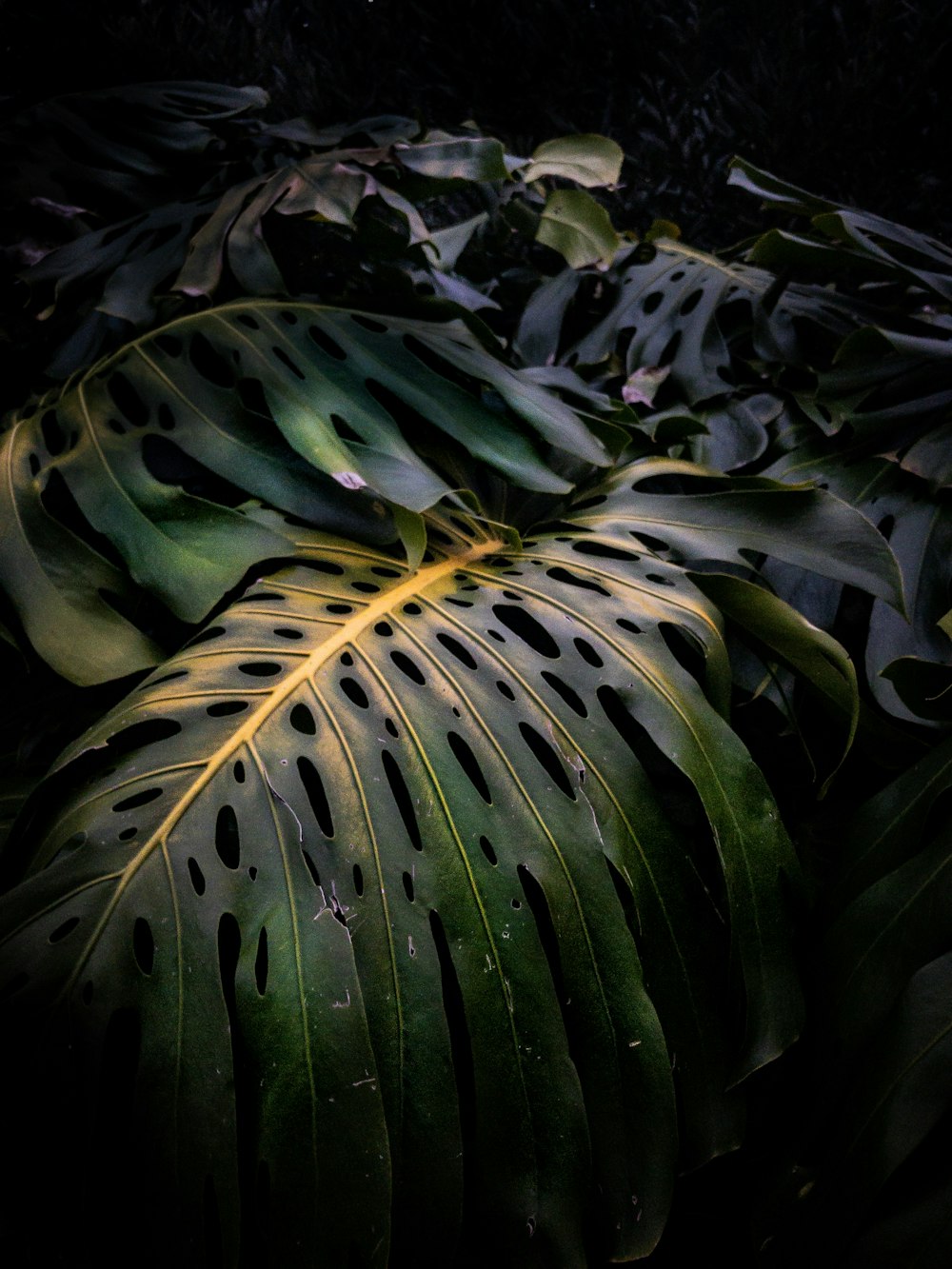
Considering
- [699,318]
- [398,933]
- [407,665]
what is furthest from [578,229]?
[398,933]

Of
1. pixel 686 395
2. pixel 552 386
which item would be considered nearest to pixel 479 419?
pixel 552 386

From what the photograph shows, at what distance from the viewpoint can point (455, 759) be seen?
0.66 m

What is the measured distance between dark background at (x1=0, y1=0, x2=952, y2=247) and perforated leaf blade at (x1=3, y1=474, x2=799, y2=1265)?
137 centimetres

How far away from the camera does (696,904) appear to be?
2.24ft

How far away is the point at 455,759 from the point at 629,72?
5.47ft

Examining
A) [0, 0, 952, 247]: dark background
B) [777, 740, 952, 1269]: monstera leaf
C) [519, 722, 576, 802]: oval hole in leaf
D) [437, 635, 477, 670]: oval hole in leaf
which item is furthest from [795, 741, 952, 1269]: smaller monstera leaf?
[0, 0, 952, 247]: dark background

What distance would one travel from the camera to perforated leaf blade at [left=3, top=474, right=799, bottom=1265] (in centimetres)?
52

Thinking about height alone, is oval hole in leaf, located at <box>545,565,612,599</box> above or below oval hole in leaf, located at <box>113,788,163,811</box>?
above

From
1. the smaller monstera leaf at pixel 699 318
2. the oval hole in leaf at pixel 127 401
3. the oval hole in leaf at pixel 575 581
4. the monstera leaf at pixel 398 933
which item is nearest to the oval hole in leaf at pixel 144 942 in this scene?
the monstera leaf at pixel 398 933

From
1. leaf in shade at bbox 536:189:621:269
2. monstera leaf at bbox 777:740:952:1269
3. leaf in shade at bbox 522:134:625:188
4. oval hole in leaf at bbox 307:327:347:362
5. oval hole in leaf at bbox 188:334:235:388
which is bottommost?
monstera leaf at bbox 777:740:952:1269

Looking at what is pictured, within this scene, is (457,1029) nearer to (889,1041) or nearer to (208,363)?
(889,1041)

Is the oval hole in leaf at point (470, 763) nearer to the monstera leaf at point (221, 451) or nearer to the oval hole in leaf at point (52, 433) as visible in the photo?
the monstera leaf at point (221, 451)

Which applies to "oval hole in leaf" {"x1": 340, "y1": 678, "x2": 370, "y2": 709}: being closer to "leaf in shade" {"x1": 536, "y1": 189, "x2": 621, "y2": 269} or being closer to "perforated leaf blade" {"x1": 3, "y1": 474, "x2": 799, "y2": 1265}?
"perforated leaf blade" {"x1": 3, "y1": 474, "x2": 799, "y2": 1265}

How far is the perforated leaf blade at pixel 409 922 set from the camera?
0.52m
